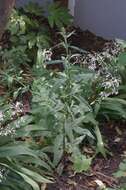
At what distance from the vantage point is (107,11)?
6504mm

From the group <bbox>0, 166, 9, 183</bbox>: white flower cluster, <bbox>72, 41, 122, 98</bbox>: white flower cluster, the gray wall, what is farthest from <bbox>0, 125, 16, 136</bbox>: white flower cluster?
the gray wall

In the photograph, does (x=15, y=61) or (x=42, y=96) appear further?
(x=15, y=61)

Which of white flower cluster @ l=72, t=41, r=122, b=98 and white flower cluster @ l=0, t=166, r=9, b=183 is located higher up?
white flower cluster @ l=72, t=41, r=122, b=98

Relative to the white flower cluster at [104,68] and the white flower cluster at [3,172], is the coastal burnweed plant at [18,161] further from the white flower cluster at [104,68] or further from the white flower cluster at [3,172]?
the white flower cluster at [104,68]

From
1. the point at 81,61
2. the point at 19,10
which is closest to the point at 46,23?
the point at 19,10

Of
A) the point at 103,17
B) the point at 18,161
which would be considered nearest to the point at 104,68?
the point at 18,161

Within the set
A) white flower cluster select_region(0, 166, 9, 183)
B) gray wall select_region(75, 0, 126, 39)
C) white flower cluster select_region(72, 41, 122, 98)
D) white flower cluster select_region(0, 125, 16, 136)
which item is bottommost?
white flower cluster select_region(0, 166, 9, 183)

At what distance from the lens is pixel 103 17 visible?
259 inches

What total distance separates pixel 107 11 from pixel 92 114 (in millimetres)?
2276

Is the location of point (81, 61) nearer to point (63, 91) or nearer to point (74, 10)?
point (63, 91)

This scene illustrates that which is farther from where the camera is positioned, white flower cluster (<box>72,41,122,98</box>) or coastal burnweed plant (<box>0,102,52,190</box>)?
white flower cluster (<box>72,41,122,98</box>)

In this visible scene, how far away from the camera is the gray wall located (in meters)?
6.39

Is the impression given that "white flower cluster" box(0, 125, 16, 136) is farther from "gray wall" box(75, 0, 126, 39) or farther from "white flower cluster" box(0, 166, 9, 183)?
"gray wall" box(75, 0, 126, 39)

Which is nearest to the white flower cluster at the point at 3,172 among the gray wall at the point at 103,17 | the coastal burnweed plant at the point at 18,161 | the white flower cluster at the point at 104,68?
the coastal burnweed plant at the point at 18,161
